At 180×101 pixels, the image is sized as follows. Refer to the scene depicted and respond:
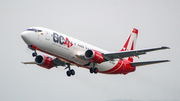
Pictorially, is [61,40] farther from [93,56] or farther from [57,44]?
[93,56]

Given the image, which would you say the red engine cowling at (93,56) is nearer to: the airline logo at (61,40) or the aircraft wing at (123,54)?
the aircraft wing at (123,54)

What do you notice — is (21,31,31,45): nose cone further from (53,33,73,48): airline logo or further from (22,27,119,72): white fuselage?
(53,33,73,48): airline logo

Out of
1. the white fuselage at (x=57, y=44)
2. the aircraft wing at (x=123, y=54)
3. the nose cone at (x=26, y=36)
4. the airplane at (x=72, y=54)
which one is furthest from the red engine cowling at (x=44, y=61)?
the aircraft wing at (x=123, y=54)

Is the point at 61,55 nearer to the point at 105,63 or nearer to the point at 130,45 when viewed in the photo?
the point at 105,63

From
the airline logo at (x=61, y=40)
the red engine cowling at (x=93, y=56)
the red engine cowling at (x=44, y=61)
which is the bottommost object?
the red engine cowling at (x=93, y=56)

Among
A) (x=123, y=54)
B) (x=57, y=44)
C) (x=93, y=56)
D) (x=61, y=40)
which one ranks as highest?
(x=61, y=40)

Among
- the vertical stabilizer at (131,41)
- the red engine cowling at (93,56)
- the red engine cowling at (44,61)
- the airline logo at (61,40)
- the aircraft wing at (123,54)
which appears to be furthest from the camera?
the vertical stabilizer at (131,41)

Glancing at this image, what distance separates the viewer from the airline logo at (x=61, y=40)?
36.7 metres

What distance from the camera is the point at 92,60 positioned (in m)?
38.7

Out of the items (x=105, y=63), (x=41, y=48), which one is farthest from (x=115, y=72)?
(x=41, y=48)

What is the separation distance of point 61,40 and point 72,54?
2653 millimetres

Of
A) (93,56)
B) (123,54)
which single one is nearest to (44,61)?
(93,56)

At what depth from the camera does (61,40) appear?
37.2 m

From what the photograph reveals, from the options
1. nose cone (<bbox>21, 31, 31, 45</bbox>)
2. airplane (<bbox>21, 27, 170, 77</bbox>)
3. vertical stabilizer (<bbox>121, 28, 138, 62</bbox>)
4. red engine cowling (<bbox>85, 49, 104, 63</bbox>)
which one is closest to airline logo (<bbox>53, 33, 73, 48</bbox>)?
airplane (<bbox>21, 27, 170, 77</bbox>)
